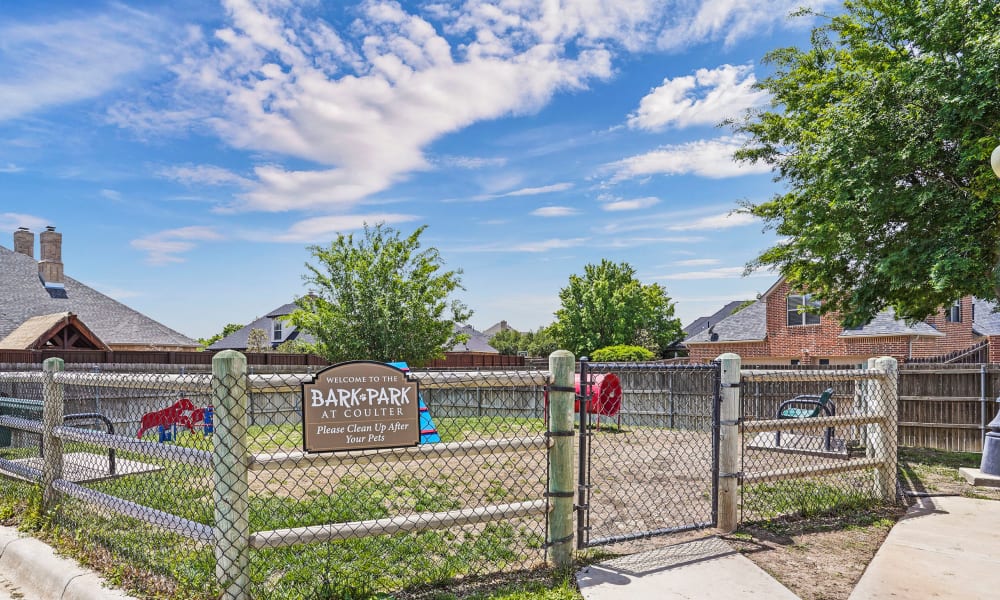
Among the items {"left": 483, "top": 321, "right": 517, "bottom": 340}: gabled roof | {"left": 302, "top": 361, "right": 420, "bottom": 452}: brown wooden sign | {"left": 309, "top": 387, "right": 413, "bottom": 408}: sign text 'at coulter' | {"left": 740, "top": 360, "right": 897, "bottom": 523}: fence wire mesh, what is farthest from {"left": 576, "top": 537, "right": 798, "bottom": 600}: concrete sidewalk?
{"left": 483, "top": 321, "right": 517, "bottom": 340}: gabled roof

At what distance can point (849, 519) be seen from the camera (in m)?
5.74

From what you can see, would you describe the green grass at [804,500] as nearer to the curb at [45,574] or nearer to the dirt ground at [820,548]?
the dirt ground at [820,548]

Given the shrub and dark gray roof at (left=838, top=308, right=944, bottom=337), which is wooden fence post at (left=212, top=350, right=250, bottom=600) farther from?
the shrub

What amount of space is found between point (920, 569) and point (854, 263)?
29.3 ft

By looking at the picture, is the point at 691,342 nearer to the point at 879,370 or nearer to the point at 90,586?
the point at 879,370

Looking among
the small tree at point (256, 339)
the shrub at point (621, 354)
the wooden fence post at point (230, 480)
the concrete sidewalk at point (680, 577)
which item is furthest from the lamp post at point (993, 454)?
the small tree at point (256, 339)

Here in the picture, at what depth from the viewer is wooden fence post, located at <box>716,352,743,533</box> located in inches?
203

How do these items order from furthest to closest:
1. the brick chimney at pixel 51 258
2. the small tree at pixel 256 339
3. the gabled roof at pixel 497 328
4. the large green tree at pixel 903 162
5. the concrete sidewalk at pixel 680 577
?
the gabled roof at pixel 497 328 < the small tree at pixel 256 339 < the brick chimney at pixel 51 258 < the large green tree at pixel 903 162 < the concrete sidewalk at pixel 680 577

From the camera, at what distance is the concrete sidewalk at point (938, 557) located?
4066 millimetres

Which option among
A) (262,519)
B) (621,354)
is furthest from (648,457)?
(621,354)

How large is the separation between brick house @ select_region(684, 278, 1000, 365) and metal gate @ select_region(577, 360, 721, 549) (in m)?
8.60

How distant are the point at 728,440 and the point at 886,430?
86.0 inches

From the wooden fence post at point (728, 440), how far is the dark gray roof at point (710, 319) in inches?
1597

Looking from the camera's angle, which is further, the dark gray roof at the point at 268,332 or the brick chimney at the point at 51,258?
the dark gray roof at the point at 268,332
